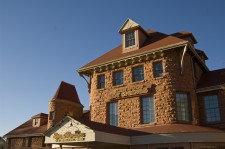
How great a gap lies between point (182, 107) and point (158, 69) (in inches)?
135

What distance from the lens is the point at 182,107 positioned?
60.0 feet

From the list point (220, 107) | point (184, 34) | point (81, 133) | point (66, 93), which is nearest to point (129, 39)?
point (184, 34)

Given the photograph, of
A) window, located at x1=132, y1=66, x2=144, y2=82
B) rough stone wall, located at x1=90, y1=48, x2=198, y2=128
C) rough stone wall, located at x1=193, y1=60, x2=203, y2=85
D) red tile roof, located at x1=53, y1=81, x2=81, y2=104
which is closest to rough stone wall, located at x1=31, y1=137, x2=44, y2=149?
red tile roof, located at x1=53, y1=81, x2=81, y2=104

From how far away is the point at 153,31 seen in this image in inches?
958

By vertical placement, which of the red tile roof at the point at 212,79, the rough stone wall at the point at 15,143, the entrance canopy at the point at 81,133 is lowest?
the rough stone wall at the point at 15,143

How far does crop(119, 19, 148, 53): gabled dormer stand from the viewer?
2177 cm

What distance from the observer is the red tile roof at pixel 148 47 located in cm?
1968

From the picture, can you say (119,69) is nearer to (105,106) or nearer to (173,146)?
(105,106)

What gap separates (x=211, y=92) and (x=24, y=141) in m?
27.6

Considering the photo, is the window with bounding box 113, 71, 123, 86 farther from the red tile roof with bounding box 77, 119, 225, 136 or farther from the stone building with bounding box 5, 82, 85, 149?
the stone building with bounding box 5, 82, 85, 149

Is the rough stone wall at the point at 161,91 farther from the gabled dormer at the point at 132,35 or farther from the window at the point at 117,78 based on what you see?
the gabled dormer at the point at 132,35

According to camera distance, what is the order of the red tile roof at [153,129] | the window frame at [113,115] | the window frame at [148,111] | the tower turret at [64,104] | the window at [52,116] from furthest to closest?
the tower turret at [64,104] → the window at [52,116] → the window frame at [113,115] → the window frame at [148,111] → the red tile roof at [153,129]

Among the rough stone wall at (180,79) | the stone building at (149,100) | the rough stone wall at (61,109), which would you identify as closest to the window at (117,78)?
the stone building at (149,100)

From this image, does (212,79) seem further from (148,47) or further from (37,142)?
(37,142)
